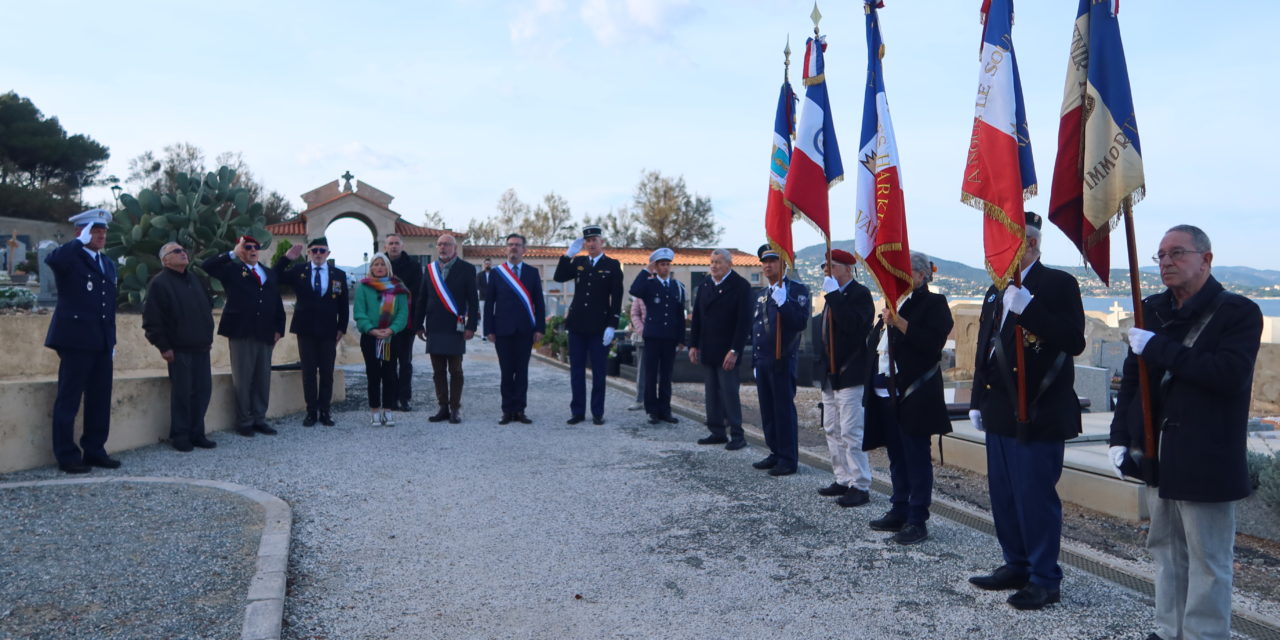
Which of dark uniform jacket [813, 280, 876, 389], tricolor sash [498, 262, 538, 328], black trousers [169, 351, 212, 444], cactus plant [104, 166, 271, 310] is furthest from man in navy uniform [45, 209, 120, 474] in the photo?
cactus plant [104, 166, 271, 310]

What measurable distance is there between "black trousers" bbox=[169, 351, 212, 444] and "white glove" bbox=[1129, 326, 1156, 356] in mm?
6837

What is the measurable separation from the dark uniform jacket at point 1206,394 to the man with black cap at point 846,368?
2448 millimetres

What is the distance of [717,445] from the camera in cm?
777

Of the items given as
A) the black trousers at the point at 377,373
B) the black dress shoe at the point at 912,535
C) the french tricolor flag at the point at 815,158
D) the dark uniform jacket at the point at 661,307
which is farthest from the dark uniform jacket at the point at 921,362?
the black trousers at the point at 377,373

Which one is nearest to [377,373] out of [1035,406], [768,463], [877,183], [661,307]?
[661,307]

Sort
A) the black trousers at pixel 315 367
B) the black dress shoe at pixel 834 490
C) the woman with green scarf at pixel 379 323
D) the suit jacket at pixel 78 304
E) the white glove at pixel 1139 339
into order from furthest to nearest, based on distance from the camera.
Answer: the woman with green scarf at pixel 379 323
the black trousers at pixel 315 367
the suit jacket at pixel 78 304
the black dress shoe at pixel 834 490
the white glove at pixel 1139 339

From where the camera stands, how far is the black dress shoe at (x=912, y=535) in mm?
4734

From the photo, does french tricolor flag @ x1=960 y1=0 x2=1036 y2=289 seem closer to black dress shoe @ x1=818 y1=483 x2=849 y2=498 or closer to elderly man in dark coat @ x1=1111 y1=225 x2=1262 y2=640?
elderly man in dark coat @ x1=1111 y1=225 x2=1262 y2=640

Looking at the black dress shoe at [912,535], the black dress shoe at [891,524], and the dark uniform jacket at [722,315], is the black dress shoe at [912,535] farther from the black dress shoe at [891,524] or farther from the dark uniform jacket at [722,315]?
the dark uniform jacket at [722,315]

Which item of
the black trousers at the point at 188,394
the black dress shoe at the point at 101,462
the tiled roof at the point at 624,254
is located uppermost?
the tiled roof at the point at 624,254

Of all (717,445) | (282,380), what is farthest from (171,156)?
(717,445)

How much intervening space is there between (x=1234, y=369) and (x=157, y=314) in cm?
714

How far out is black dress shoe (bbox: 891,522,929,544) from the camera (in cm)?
473

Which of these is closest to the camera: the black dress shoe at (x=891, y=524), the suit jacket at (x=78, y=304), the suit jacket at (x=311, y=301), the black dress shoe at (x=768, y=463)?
the black dress shoe at (x=891, y=524)
